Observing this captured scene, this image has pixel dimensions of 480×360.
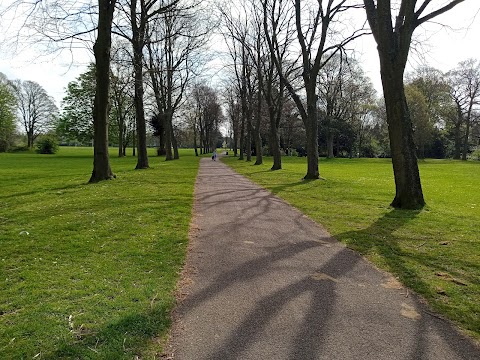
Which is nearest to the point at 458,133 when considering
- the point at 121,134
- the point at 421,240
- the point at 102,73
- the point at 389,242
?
the point at 121,134

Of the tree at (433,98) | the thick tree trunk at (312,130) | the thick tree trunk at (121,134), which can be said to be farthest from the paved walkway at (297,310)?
the tree at (433,98)

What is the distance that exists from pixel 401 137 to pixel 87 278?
8140mm

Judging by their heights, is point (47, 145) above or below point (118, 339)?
above

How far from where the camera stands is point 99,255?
5223 millimetres

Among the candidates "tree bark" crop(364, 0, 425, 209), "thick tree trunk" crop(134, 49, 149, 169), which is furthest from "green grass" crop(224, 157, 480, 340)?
"thick tree trunk" crop(134, 49, 149, 169)

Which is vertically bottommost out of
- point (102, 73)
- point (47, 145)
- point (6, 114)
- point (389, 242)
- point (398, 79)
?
point (389, 242)

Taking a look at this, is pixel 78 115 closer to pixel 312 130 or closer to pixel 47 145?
pixel 47 145

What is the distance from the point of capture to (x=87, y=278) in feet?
14.0

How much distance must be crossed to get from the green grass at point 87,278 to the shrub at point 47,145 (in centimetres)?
6090

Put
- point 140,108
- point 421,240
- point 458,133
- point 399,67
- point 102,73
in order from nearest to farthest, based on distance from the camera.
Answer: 1. point 421,240
2. point 399,67
3. point 102,73
4. point 140,108
5. point 458,133

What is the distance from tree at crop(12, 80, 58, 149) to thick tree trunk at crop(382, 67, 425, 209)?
243 feet

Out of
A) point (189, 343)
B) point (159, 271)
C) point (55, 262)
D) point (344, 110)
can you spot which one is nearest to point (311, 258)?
point (159, 271)

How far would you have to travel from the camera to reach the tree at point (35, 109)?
70.8m

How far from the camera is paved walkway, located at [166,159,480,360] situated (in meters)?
2.91
